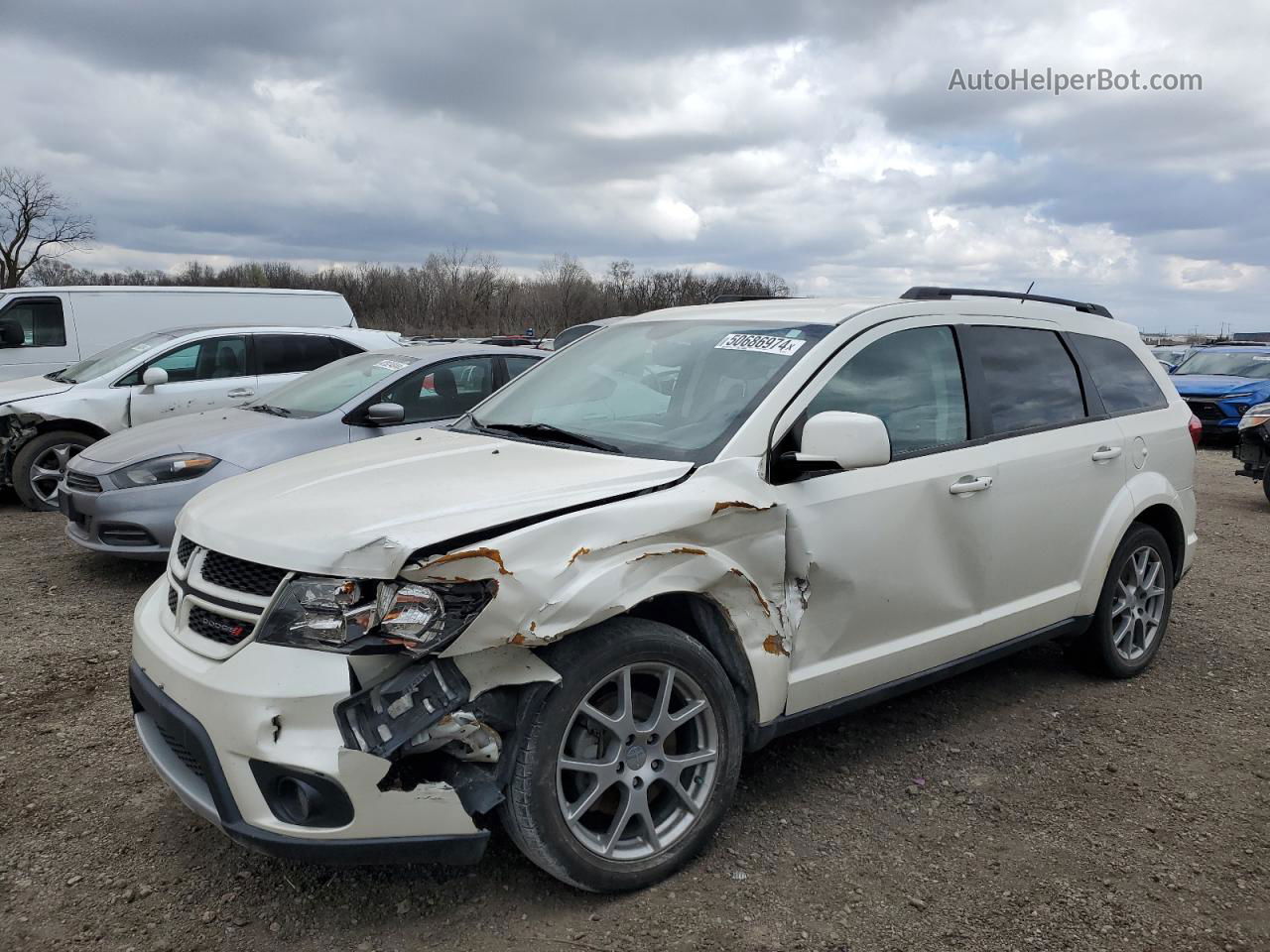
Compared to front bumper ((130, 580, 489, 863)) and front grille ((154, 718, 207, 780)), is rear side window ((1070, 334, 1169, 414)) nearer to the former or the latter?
front bumper ((130, 580, 489, 863))

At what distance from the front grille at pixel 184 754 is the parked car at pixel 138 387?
6422 millimetres

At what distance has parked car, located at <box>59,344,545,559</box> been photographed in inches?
230

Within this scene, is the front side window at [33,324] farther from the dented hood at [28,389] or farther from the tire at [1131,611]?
the tire at [1131,611]

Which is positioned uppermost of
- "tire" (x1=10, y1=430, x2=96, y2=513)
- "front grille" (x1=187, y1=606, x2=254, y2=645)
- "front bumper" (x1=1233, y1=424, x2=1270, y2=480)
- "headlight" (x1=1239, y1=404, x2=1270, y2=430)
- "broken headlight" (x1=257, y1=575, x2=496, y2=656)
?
"broken headlight" (x1=257, y1=575, x2=496, y2=656)


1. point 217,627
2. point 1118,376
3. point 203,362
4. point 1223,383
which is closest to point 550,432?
point 217,627

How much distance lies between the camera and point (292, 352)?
30.6 ft

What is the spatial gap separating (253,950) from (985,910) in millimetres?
2086

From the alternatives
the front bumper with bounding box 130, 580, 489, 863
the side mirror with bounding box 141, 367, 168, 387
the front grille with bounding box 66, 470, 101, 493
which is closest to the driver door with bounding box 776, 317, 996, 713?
the front bumper with bounding box 130, 580, 489, 863

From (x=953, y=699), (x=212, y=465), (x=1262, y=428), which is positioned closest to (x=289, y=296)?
(x=212, y=465)

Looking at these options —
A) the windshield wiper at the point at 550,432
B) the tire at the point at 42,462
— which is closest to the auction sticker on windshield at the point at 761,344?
the windshield wiper at the point at 550,432

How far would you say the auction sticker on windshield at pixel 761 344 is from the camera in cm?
338

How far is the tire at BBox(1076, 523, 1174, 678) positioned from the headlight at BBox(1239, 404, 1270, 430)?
6.45m

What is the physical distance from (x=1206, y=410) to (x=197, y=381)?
15594 millimetres

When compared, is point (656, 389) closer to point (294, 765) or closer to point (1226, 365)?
point (294, 765)
